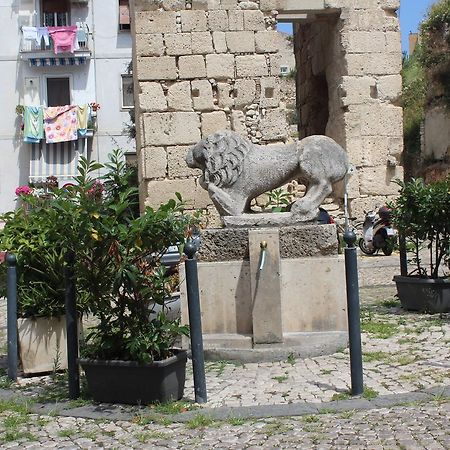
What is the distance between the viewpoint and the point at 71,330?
5.20 metres

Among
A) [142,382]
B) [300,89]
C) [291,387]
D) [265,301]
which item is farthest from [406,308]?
[300,89]

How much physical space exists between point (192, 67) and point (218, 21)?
2.92 feet

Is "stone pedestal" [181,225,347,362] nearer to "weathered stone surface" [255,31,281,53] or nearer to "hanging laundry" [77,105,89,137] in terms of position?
"weathered stone surface" [255,31,281,53]

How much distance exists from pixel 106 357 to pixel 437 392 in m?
2.04

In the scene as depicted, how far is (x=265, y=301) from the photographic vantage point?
6000 mm

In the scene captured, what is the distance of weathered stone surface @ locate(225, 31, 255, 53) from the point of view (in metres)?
13.1

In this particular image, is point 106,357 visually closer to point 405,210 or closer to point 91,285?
point 91,285

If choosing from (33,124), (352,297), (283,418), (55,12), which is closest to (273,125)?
(352,297)

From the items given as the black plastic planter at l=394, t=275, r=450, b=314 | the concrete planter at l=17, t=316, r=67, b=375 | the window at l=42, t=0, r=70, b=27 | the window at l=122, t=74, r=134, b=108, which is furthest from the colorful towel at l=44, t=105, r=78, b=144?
the concrete planter at l=17, t=316, r=67, b=375

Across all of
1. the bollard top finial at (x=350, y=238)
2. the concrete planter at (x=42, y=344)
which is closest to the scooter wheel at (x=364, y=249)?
the concrete planter at (x=42, y=344)

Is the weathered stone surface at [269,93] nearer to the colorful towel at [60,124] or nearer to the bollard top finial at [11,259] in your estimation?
the bollard top finial at [11,259]

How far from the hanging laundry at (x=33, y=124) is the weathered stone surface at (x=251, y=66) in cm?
1629

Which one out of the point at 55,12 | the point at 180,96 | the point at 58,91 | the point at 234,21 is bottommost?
the point at 180,96

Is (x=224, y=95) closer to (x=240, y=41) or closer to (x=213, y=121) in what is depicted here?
(x=213, y=121)
